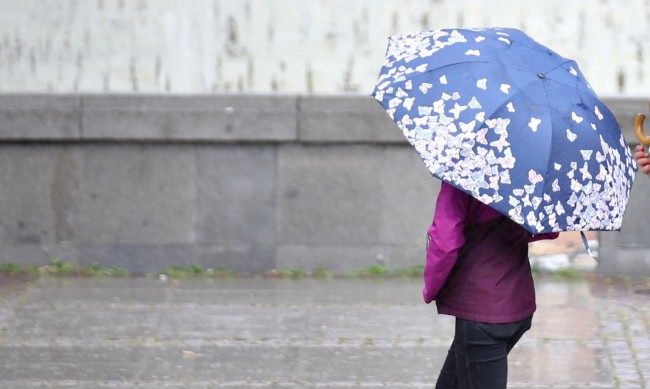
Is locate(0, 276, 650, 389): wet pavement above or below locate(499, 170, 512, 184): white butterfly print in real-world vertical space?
below

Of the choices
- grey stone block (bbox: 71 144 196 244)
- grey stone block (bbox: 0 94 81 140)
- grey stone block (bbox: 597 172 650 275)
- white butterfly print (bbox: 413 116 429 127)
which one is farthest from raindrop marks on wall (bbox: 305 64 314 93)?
white butterfly print (bbox: 413 116 429 127)

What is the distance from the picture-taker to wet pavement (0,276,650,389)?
→ 580cm

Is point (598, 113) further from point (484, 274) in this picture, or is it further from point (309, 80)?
point (309, 80)

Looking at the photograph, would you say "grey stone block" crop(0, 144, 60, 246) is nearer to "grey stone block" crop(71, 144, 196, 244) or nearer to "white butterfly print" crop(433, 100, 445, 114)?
"grey stone block" crop(71, 144, 196, 244)

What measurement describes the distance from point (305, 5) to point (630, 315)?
2971 mm

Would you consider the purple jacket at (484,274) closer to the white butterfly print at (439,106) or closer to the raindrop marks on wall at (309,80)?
the white butterfly print at (439,106)

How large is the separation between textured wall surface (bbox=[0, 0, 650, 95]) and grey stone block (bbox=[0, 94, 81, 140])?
0.23 metres

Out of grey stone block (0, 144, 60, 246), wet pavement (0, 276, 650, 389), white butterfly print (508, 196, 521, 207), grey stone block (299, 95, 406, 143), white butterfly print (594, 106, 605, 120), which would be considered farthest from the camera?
grey stone block (0, 144, 60, 246)

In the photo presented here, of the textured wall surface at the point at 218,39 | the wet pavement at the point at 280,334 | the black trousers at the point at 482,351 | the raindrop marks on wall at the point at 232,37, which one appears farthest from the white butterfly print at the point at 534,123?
the raindrop marks on wall at the point at 232,37

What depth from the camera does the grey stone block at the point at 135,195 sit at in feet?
25.4

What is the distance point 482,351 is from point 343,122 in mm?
3799

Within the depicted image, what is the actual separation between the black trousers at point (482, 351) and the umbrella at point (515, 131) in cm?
48

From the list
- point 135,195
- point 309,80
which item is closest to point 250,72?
point 309,80

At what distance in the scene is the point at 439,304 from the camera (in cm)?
407
